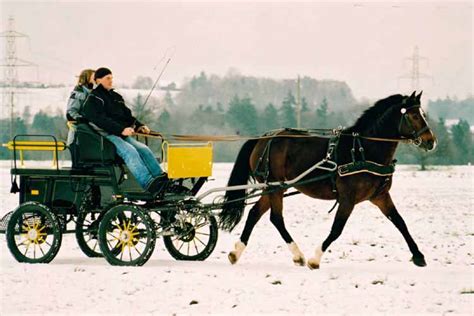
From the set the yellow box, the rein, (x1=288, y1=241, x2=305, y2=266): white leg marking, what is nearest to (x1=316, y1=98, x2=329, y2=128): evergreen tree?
the rein

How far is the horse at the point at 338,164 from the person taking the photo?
10.9 metres

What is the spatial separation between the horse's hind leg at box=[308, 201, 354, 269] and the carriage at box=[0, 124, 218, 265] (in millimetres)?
1596

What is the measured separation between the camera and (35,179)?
11.6 m

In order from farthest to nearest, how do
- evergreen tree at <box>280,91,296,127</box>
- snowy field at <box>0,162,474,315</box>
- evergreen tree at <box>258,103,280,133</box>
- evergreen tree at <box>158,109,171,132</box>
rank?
evergreen tree at <box>280,91,296,127</box>
evergreen tree at <box>258,103,280,133</box>
evergreen tree at <box>158,109,171,132</box>
snowy field at <box>0,162,474,315</box>

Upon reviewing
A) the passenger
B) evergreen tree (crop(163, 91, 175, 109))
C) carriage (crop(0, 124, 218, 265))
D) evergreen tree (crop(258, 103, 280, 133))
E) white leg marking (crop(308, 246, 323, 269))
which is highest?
evergreen tree (crop(163, 91, 175, 109))

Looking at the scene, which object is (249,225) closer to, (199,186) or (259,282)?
(199,186)

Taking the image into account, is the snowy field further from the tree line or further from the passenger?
the tree line

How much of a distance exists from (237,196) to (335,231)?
1.80m

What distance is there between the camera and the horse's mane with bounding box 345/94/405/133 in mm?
11230

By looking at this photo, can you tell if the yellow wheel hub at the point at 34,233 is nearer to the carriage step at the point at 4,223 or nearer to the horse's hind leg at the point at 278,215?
the carriage step at the point at 4,223

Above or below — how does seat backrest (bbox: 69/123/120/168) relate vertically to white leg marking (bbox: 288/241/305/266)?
above

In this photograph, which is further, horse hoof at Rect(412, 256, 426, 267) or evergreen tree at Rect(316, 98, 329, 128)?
evergreen tree at Rect(316, 98, 329, 128)

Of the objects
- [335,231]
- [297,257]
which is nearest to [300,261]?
[297,257]

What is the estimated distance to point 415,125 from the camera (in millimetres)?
10891
